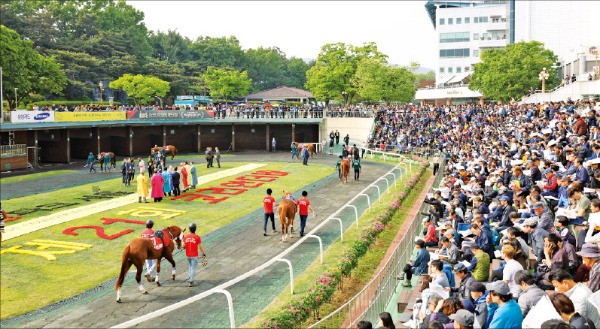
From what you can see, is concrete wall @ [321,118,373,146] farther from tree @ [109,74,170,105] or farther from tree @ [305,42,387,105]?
tree @ [109,74,170,105]

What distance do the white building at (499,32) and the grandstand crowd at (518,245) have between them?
38.5m

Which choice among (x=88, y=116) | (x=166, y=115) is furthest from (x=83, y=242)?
(x=166, y=115)

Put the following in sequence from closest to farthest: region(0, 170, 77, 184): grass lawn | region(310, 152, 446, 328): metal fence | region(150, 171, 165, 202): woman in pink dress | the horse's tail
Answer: region(310, 152, 446, 328): metal fence < the horse's tail < region(150, 171, 165, 202): woman in pink dress < region(0, 170, 77, 184): grass lawn

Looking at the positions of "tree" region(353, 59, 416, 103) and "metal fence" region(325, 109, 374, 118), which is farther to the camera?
"tree" region(353, 59, 416, 103)

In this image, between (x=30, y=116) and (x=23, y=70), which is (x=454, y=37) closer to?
(x=23, y=70)

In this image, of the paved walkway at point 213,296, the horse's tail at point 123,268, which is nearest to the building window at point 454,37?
the paved walkway at point 213,296

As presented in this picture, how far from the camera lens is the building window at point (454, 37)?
3965 inches

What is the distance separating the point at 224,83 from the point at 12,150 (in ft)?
138

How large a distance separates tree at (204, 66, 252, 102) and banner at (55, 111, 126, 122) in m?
31.7

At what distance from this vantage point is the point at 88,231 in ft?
66.1

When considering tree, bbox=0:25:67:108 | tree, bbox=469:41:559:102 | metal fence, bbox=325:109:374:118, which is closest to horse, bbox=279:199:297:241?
metal fence, bbox=325:109:374:118

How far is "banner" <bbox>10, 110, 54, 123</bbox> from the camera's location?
3847cm

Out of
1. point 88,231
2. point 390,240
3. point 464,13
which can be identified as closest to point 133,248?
point 88,231

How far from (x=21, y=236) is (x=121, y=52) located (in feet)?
186
